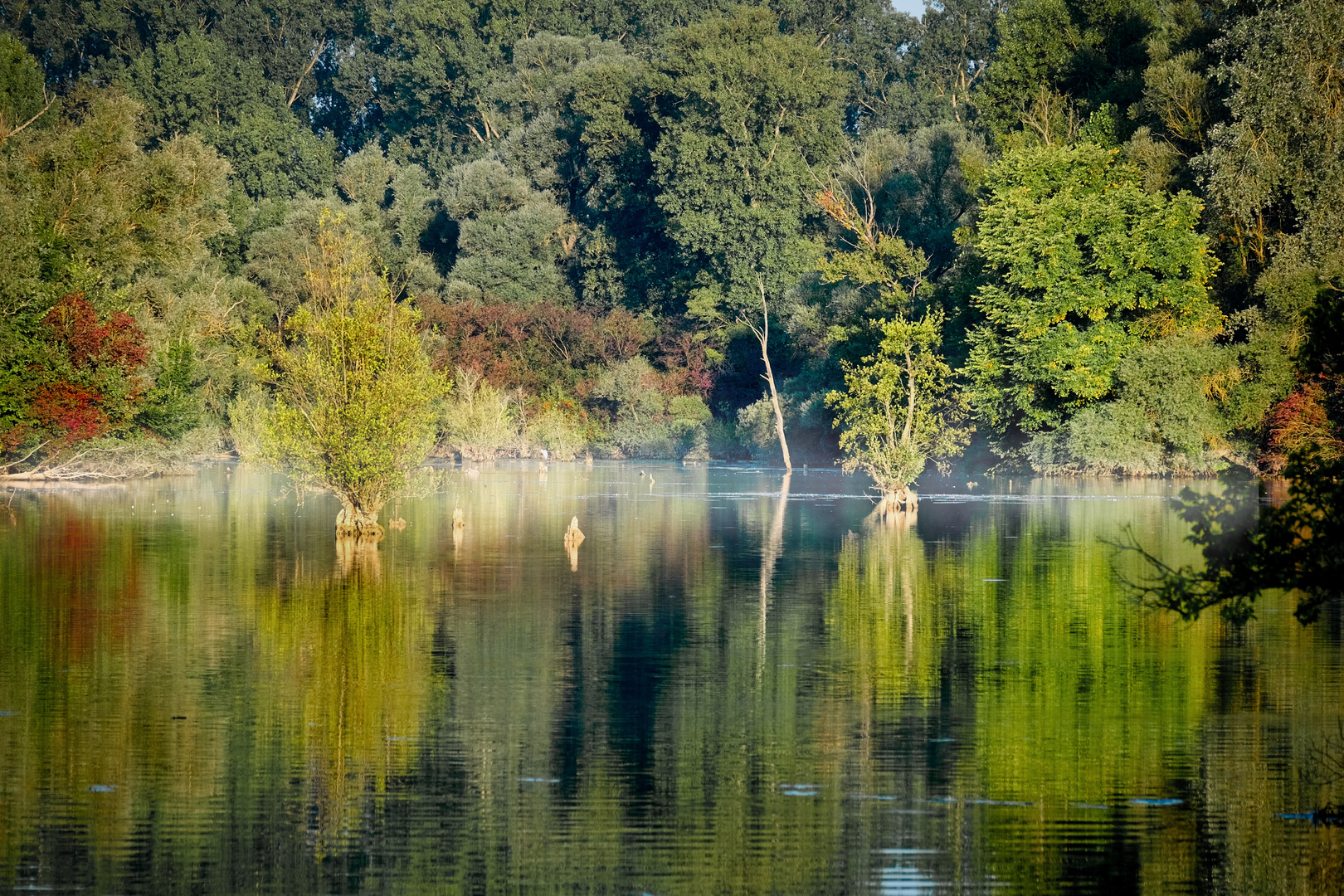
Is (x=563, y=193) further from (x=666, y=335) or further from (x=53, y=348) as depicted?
(x=53, y=348)

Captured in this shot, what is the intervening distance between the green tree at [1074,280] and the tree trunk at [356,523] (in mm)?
30811

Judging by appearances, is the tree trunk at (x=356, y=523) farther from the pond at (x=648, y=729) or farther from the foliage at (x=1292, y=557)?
the foliage at (x=1292, y=557)

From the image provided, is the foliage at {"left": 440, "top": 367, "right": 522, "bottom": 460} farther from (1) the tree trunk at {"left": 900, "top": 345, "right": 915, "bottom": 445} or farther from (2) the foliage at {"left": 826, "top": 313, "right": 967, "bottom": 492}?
(1) the tree trunk at {"left": 900, "top": 345, "right": 915, "bottom": 445}

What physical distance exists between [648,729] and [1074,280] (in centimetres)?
4787

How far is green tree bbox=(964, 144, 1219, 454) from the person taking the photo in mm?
59312

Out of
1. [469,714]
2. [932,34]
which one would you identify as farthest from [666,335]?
[469,714]

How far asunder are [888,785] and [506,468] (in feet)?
227


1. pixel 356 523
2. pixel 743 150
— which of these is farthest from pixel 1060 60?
pixel 356 523

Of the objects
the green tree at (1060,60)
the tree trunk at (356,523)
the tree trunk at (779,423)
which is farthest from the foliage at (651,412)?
the tree trunk at (356,523)

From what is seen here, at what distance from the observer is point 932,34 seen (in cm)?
11631

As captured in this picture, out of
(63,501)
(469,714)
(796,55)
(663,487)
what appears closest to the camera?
(469,714)

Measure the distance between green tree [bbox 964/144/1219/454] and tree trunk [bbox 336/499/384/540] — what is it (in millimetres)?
30811

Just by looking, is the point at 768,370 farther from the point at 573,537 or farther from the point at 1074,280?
the point at 573,537

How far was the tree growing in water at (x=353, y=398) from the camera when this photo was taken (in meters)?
35.9
